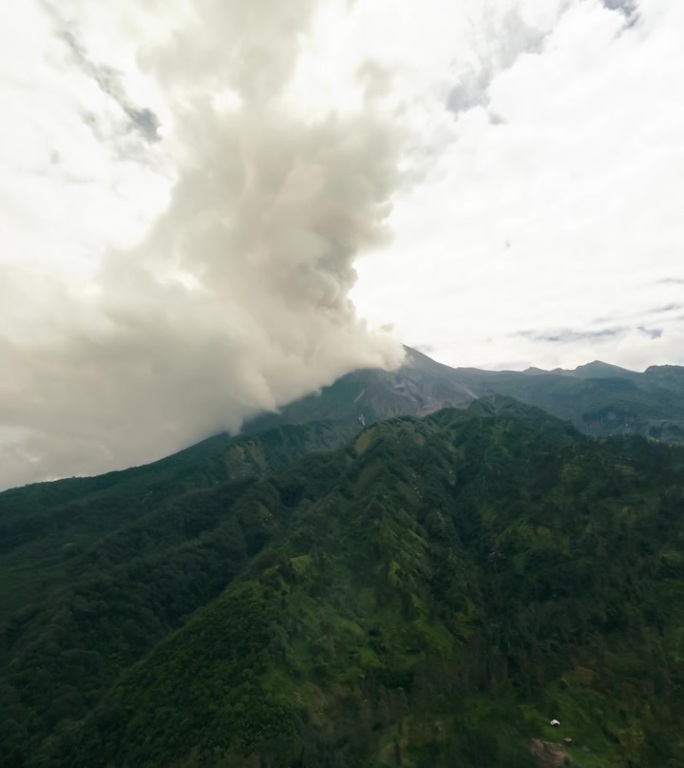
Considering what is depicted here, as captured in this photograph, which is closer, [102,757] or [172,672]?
[102,757]

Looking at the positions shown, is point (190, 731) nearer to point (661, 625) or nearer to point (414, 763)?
point (414, 763)

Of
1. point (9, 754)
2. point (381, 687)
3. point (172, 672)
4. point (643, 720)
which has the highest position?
point (172, 672)

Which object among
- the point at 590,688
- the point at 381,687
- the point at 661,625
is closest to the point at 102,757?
the point at 381,687

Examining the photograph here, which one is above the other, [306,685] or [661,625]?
[306,685]

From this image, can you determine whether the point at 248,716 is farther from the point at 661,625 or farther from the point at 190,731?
the point at 661,625

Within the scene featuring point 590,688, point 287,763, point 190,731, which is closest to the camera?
point 287,763

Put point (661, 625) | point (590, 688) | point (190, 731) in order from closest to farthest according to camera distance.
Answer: point (190, 731) → point (590, 688) → point (661, 625)
